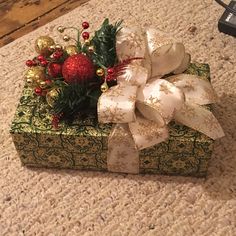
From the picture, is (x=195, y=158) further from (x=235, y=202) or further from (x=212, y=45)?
(x=212, y=45)

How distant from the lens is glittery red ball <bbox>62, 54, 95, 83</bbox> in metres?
0.78

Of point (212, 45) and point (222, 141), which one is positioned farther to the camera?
point (212, 45)

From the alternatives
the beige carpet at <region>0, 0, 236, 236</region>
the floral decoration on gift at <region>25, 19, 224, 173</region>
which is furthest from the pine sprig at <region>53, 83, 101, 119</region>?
the beige carpet at <region>0, 0, 236, 236</region>

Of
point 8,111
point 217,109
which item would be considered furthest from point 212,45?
point 8,111

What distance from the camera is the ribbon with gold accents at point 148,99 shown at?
0.77m

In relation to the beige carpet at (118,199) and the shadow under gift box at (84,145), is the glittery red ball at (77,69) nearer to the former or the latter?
the shadow under gift box at (84,145)

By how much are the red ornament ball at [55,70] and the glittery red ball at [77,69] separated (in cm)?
2

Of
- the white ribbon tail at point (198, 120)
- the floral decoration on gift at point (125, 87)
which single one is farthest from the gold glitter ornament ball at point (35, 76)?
the white ribbon tail at point (198, 120)

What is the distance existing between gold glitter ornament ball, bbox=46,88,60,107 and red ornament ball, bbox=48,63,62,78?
0.11ft

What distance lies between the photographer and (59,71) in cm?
81

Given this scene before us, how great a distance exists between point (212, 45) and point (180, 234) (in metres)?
0.53

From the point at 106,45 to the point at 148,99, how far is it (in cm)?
12

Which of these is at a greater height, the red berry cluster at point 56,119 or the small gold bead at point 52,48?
the small gold bead at point 52,48

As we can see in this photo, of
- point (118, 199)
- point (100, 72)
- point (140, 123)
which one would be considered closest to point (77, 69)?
point (100, 72)
